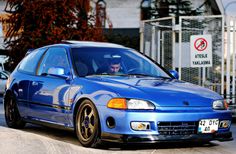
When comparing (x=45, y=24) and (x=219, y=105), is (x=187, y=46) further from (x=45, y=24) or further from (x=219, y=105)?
(x=219, y=105)

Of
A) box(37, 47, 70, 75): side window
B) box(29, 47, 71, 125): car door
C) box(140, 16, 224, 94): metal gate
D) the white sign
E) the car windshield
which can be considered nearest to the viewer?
box(29, 47, 71, 125): car door

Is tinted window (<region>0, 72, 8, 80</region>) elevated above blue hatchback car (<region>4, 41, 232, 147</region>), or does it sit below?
below

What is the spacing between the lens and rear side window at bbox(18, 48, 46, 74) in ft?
34.6

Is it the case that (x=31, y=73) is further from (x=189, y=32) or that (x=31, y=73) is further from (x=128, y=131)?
(x=189, y=32)

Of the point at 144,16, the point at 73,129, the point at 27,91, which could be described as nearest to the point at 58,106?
the point at 73,129

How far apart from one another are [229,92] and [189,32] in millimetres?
1757

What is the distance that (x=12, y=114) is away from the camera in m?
11.0

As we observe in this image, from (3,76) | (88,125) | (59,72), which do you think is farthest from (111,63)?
(3,76)

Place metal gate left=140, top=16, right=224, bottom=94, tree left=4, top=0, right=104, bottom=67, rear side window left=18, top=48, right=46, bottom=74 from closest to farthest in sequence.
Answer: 1. rear side window left=18, top=48, right=46, bottom=74
2. metal gate left=140, top=16, right=224, bottom=94
3. tree left=4, top=0, right=104, bottom=67

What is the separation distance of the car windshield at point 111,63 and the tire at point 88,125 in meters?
0.68

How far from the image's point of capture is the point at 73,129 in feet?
29.5

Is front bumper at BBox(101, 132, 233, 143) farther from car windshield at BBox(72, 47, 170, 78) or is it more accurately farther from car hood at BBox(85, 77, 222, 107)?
car windshield at BBox(72, 47, 170, 78)

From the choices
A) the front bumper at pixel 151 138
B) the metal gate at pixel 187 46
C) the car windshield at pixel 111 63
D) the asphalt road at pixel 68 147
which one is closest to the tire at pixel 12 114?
the asphalt road at pixel 68 147

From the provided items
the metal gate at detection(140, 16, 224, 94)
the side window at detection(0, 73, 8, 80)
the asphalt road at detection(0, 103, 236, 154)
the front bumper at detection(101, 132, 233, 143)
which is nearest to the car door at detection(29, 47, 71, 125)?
the asphalt road at detection(0, 103, 236, 154)
